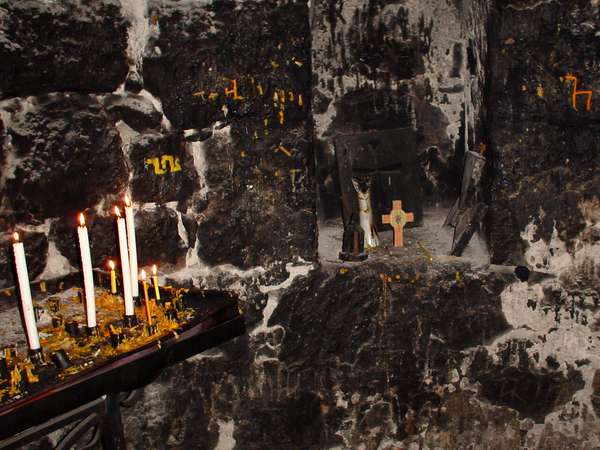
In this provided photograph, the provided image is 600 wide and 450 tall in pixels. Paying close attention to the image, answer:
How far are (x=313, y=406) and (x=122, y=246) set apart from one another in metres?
1.08

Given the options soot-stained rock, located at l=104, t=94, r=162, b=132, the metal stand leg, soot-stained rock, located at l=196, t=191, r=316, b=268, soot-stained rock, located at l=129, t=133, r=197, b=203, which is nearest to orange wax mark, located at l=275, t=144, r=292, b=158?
soot-stained rock, located at l=196, t=191, r=316, b=268

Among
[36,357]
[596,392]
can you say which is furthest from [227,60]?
[596,392]

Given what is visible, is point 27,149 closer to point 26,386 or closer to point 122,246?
point 122,246

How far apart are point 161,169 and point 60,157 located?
0.95 ft

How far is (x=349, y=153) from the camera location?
2367 millimetres

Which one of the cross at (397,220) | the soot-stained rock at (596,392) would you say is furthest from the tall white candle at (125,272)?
the soot-stained rock at (596,392)

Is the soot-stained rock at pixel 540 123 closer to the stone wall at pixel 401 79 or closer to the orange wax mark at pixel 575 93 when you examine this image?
the orange wax mark at pixel 575 93

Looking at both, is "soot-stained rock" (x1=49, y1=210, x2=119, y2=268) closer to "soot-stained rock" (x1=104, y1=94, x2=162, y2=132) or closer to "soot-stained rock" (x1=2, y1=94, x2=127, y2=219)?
"soot-stained rock" (x1=2, y1=94, x2=127, y2=219)

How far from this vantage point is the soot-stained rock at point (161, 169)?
1826 mm

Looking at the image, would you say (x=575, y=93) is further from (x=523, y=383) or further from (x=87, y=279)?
(x=87, y=279)

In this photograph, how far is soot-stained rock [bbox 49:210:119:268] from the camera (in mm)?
1732

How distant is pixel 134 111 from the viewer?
1.80 metres

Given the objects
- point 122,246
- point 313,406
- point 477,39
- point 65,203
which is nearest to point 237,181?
point 65,203

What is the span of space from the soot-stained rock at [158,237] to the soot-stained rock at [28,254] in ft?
0.88
